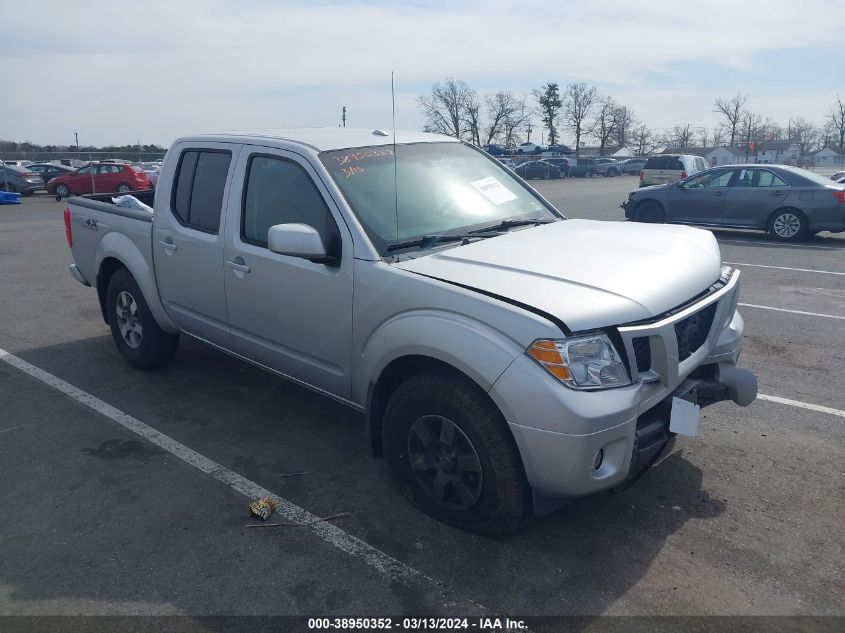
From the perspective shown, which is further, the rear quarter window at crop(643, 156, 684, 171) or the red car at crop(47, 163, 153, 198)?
the red car at crop(47, 163, 153, 198)

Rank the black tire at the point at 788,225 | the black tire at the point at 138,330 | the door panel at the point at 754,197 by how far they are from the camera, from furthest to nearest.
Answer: the door panel at the point at 754,197
the black tire at the point at 788,225
the black tire at the point at 138,330

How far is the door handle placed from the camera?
4.39m

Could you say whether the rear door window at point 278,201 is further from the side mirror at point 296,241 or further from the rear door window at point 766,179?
the rear door window at point 766,179

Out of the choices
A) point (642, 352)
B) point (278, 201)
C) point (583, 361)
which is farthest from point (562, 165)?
point (583, 361)

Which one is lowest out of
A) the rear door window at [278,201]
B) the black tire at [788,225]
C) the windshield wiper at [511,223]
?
the black tire at [788,225]

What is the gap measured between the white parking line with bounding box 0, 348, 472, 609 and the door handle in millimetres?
1163

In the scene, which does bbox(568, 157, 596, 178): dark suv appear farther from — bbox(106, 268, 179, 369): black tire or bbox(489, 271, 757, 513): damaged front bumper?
bbox(489, 271, 757, 513): damaged front bumper

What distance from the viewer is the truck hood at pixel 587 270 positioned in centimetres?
311

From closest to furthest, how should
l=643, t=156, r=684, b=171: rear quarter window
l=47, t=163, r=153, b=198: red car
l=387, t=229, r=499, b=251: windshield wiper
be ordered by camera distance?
l=387, t=229, r=499, b=251: windshield wiper → l=643, t=156, r=684, b=171: rear quarter window → l=47, t=163, r=153, b=198: red car

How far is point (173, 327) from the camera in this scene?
5422 mm

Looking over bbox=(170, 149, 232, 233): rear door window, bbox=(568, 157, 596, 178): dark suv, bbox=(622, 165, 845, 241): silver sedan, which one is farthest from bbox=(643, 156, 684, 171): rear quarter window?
bbox=(568, 157, 596, 178): dark suv

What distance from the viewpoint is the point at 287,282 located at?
412cm

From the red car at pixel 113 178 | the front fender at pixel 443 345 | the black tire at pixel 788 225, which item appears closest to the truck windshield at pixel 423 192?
the front fender at pixel 443 345

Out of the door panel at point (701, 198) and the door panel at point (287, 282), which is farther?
the door panel at point (701, 198)
